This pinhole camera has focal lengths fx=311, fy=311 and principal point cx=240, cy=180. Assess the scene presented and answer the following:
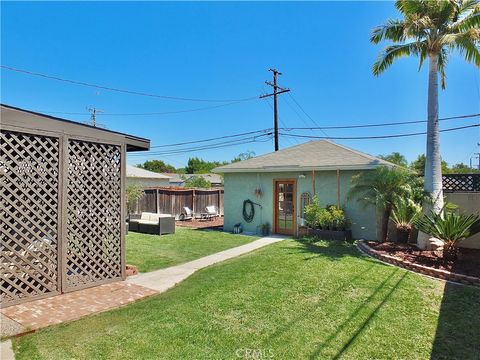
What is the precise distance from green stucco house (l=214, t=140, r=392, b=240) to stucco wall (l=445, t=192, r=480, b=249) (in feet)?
7.07

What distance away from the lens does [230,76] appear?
71.9ft

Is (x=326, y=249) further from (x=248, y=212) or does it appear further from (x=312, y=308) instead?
(x=248, y=212)

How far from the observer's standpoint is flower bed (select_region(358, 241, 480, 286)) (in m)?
6.35

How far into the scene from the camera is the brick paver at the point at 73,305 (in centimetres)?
454

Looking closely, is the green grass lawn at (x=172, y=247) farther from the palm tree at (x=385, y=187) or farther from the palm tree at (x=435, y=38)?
the palm tree at (x=435, y=38)

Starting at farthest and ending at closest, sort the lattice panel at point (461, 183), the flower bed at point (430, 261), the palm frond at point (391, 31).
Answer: the lattice panel at point (461, 183), the palm frond at point (391, 31), the flower bed at point (430, 261)

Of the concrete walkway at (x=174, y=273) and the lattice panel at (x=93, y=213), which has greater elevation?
the lattice panel at (x=93, y=213)

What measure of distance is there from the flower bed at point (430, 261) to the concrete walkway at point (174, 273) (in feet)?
12.9

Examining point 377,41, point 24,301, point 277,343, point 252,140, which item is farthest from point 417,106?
point 24,301

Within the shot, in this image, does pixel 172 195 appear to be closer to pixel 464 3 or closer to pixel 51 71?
pixel 51 71

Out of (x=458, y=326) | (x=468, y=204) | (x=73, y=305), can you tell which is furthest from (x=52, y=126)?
(x=468, y=204)

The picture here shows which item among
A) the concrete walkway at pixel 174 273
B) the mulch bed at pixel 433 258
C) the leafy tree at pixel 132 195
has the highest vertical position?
the leafy tree at pixel 132 195

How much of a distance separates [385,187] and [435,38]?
4314 millimetres

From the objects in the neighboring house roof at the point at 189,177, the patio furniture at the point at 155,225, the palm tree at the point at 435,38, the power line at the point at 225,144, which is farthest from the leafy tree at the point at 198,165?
the palm tree at the point at 435,38
